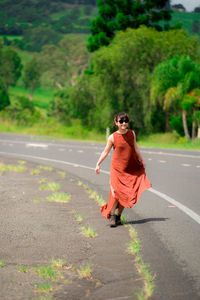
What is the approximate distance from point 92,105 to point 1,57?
77.1 m

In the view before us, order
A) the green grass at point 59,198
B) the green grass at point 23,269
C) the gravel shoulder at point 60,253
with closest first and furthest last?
the gravel shoulder at point 60,253, the green grass at point 23,269, the green grass at point 59,198

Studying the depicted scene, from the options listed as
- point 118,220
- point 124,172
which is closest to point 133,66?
point 124,172

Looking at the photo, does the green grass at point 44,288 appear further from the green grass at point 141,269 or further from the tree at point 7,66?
the tree at point 7,66

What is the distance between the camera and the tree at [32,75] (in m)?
126

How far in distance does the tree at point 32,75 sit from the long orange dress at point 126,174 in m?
119

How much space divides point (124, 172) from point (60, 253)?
85.8 inches

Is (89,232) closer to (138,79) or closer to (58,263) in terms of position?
(58,263)

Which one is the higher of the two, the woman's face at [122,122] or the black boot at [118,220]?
the woman's face at [122,122]

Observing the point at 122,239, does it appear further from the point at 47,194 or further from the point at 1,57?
the point at 1,57

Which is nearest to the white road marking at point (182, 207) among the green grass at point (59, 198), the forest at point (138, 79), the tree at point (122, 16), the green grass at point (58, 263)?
the green grass at point (59, 198)

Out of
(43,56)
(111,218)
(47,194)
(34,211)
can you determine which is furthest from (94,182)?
(43,56)

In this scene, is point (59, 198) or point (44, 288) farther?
point (59, 198)

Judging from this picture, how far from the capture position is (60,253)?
6250 millimetres

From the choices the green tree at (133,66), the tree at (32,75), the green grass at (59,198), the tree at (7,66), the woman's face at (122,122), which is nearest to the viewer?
the woman's face at (122,122)
